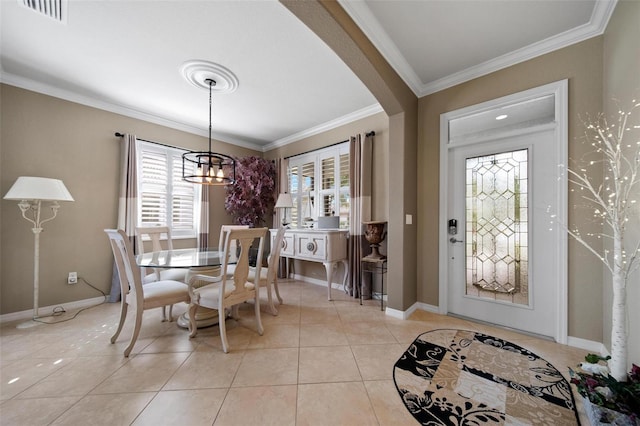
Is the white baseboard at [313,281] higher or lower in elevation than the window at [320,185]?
lower

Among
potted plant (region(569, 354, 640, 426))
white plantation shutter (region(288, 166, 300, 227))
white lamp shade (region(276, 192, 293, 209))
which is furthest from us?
white plantation shutter (region(288, 166, 300, 227))

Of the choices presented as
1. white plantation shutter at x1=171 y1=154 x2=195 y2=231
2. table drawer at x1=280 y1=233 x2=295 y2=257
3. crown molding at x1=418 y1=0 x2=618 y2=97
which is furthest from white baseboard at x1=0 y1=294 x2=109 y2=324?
crown molding at x1=418 y1=0 x2=618 y2=97

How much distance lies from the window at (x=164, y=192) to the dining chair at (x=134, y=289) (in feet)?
6.26

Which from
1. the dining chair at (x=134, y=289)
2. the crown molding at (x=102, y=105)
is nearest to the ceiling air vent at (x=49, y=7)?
the crown molding at (x=102, y=105)

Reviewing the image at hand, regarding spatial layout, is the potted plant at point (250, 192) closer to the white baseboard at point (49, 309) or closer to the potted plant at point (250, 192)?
the potted plant at point (250, 192)

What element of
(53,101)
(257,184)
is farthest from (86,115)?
(257,184)

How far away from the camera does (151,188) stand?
12.5 ft

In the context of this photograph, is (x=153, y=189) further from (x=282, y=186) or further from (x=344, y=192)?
(x=344, y=192)

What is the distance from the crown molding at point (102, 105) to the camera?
2.73 metres

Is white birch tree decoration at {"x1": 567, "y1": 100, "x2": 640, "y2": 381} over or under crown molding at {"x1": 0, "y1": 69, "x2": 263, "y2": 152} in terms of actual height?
under

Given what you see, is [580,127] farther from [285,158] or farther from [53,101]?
[53,101]

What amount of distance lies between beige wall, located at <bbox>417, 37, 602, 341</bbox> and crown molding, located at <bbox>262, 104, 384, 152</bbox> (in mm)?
778

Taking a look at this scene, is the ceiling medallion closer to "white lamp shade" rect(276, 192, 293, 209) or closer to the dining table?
"white lamp shade" rect(276, 192, 293, 209)

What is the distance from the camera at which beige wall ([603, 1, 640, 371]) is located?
5.07ft
